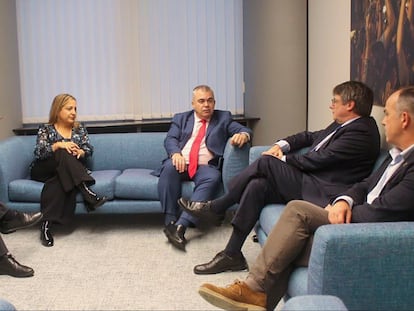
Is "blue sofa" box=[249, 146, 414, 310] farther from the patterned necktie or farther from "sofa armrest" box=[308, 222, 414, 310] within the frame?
the patterned necktie

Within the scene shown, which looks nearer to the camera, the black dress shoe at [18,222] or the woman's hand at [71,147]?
the black dress shoe at [18,222]

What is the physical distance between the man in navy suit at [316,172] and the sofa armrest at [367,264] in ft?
3.41

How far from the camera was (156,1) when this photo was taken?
5.11 m

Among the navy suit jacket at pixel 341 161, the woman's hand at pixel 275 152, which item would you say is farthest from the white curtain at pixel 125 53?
the navy suit jacket at pixel 341 161

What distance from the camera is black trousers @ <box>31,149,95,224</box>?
3.81 meters

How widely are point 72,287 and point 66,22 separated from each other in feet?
9.92

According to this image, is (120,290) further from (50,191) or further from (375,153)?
(375,153)

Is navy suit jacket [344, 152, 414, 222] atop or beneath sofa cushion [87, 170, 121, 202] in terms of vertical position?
atop

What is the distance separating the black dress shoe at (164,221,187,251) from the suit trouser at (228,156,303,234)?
1.87ft

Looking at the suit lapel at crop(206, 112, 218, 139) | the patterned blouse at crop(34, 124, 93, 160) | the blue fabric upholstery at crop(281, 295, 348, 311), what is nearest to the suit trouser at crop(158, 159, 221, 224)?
the suit lapel at crop(206, 112, 218, 139)

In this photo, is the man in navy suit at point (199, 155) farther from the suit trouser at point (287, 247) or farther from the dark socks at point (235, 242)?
the suit trouser at point (287, 247)

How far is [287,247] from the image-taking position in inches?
87.1

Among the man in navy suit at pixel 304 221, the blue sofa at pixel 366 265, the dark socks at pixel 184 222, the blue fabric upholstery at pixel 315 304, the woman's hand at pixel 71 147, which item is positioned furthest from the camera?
the woman's hand at pixel 71 147

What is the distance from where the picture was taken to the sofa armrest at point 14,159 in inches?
151
